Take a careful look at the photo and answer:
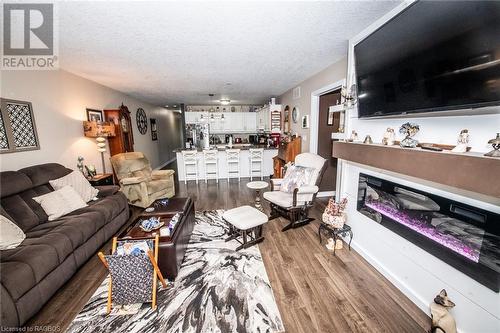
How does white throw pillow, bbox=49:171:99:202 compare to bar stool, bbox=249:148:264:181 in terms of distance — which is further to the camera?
bar stool, bbox=249:148:264:181

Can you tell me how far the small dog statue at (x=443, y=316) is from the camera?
129 centimetres

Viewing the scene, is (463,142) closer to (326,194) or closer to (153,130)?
(326,194)

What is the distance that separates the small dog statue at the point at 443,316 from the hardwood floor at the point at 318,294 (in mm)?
196

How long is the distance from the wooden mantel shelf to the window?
13.7 feet

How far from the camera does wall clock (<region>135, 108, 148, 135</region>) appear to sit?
604 cm

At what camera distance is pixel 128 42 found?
2.27 metres

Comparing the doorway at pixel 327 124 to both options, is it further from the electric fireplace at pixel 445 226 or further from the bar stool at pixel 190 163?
the bar stool at pixel 190 163

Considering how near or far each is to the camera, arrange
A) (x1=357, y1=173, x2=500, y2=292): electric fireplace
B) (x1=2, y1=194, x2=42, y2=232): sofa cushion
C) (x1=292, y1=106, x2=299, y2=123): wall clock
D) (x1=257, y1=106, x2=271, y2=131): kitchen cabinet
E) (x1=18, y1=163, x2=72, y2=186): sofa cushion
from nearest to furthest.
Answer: (x1=357, y1=173, x2=500, y2=292): electric fireplace → (x1=2, y1=194, x2=42, y2=232): sofa cushion → (x1=18, y1=163, x2=72, y2=186): sofa cushion → (x1=292, y1=106, x2=299, y2=123): wall clock → (x1=257, y1=106, x2=271, y2=131): kitchen cabinet

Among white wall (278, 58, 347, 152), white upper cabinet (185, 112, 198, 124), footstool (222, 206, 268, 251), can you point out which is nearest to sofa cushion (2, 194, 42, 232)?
footstool (222, 206, 268, 251)

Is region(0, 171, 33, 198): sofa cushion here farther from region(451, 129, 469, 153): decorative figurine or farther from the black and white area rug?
region(451, 129, 469, 153): decorative figurine

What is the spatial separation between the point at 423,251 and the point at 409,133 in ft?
3.23

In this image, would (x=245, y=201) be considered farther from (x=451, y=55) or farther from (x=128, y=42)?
(x=451, y=55)

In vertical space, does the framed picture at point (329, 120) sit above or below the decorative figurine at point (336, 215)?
above

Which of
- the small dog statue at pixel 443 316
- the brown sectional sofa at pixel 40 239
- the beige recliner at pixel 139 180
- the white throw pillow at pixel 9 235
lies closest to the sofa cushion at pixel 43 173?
the brown sectional sofa at pixel 40 239
